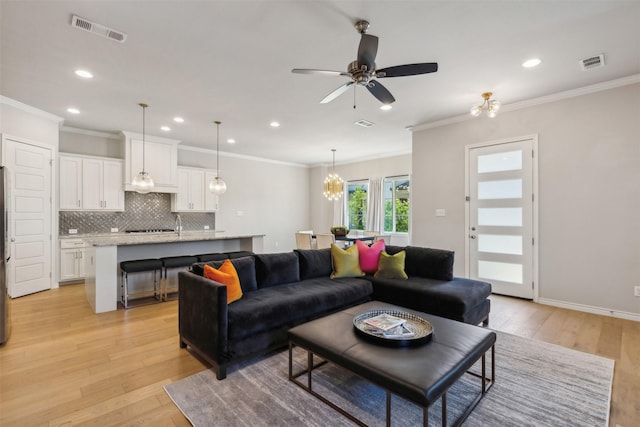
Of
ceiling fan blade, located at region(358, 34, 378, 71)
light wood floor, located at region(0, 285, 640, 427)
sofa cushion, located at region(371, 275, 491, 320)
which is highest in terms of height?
ceiling fan blade, located at region(358, 34, 378, 71)

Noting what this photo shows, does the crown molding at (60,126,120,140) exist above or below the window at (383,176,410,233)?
above

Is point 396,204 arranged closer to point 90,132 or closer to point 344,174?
point 344,174

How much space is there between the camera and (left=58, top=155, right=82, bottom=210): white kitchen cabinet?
5.22 m

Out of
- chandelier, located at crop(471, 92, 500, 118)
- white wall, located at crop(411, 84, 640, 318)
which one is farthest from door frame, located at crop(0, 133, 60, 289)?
white wall, located at crop(411, 84, 640, 318)

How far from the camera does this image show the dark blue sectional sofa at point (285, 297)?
2.37 meters

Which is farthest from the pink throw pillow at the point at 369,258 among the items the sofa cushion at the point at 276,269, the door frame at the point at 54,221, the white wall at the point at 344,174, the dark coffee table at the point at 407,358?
the door frame at the point at 54,221

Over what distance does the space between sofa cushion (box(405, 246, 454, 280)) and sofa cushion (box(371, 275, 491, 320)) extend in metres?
0.09

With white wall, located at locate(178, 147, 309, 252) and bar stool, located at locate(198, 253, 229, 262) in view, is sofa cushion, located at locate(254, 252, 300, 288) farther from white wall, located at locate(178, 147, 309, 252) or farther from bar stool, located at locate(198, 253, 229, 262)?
white wall, located at locate(178, 147, 309, 252)

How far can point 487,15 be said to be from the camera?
241 centimetres

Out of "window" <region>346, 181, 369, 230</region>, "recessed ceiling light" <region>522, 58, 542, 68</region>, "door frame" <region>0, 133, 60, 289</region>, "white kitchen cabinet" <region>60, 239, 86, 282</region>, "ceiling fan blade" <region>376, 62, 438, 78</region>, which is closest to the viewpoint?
"ceiling fan blade" <region>376, 62, 438, 78</region>

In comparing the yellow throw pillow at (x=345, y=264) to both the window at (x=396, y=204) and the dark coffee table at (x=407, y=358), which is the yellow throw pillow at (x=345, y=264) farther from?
the window at (x=396, y=204)

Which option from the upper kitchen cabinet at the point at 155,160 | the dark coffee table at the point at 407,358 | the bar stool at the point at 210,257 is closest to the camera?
the dark coffee table at the point at 407,358

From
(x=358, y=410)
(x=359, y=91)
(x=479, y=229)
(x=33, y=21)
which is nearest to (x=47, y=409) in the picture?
(x=358, y=410)

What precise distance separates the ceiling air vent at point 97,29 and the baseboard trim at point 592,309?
5.87 metres
